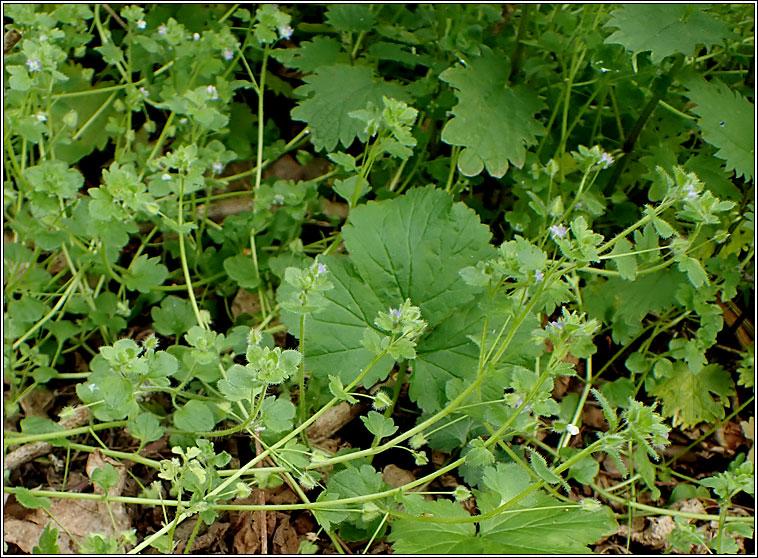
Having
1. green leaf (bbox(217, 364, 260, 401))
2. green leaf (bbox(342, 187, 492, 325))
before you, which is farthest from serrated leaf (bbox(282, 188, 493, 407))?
green leaf (bbox(217, 364, 260, 401))

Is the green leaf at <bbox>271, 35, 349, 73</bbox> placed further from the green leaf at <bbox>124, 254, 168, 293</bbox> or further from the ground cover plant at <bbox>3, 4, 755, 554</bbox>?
the green leaf at <bbox>124, 254, 168, 293</bbox>

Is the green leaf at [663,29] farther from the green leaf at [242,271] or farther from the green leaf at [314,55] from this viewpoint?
the green leaf at [242,271]

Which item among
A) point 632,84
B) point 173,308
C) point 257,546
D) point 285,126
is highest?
point 632,84

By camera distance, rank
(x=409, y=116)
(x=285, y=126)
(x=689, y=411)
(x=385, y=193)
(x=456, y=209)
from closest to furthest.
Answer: (x=409, y=116) < (x=456, y=209) < (x=689, y=411) < (x=385, y=193) < (x=285, y=126)

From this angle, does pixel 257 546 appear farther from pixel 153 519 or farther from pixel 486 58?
pixel 486 58

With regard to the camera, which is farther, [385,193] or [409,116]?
[385,193]

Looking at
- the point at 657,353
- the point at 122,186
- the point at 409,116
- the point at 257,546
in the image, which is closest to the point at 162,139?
the point at 122,186

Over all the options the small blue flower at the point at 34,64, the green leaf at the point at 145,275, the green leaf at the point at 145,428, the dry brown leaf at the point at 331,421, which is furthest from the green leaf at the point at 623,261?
the small blue flower at the point at 34,64
